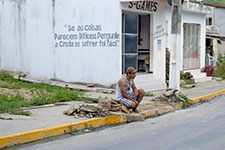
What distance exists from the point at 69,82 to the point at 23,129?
8.24 metres

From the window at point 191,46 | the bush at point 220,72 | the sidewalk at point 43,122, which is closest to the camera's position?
the sidewalk at point 43,122

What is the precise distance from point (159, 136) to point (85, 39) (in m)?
8.42

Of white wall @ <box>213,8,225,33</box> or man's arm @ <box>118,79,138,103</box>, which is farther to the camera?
white wall @ <box>213,8,225,33</box>

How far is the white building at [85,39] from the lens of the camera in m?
14.9

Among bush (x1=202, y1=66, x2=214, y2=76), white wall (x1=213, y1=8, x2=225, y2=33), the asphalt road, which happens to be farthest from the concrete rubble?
white wall (x1=213, y1=8, x2=225, y2=33)

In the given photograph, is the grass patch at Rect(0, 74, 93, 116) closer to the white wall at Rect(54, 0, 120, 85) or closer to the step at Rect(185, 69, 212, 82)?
the white wall at Rect(54, 0, 120, 85)

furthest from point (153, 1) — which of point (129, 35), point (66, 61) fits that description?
point (66, 61)

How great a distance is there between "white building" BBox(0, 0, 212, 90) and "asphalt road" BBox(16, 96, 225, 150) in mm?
5376

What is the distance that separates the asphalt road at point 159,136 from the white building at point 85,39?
5.38 metres

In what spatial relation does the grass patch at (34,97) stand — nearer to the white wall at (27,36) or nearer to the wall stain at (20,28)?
the white wall at (27,36)

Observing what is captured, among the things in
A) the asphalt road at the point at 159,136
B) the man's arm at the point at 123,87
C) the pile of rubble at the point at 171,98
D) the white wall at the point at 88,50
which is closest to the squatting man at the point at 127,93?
the man's arm at the point at 123,87

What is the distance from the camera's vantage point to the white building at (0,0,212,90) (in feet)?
48.8

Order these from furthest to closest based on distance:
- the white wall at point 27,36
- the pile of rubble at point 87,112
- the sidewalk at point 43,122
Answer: the white wall at point 27,36, the pile of rubble at point 87,112, the sidewalk at point 43,122

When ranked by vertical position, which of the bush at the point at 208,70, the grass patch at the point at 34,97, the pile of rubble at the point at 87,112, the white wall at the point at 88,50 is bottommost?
the pile of rubble at the point at 87,112
